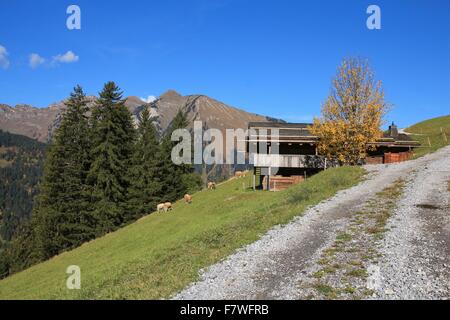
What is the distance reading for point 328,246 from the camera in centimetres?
1554

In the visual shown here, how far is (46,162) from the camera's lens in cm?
5341

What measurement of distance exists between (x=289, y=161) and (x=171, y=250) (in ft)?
107

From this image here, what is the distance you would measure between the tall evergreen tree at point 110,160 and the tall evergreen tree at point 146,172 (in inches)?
54.8

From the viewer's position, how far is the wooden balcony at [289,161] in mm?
49125

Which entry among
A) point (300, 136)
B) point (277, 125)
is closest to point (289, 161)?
point (300, 136)

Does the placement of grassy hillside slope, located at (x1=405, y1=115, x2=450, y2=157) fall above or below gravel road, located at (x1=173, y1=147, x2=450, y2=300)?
above

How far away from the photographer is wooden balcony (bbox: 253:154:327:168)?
161 ft

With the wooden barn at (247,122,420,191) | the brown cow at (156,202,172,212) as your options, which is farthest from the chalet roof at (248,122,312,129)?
the brown cow at (156,202,172,212)

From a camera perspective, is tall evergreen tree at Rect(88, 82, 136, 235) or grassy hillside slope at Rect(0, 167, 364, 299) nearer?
grassy hillside slope at Rect(0, 167, 364, 299)

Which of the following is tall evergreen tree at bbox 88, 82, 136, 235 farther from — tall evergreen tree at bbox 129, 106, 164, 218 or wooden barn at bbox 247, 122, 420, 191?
wooden barn at bbox 247, 122, 420, 191

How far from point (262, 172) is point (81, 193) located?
82.0ft

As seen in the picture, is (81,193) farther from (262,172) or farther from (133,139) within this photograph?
(262,172)

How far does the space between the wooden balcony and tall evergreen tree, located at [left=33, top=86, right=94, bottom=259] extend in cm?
2460
